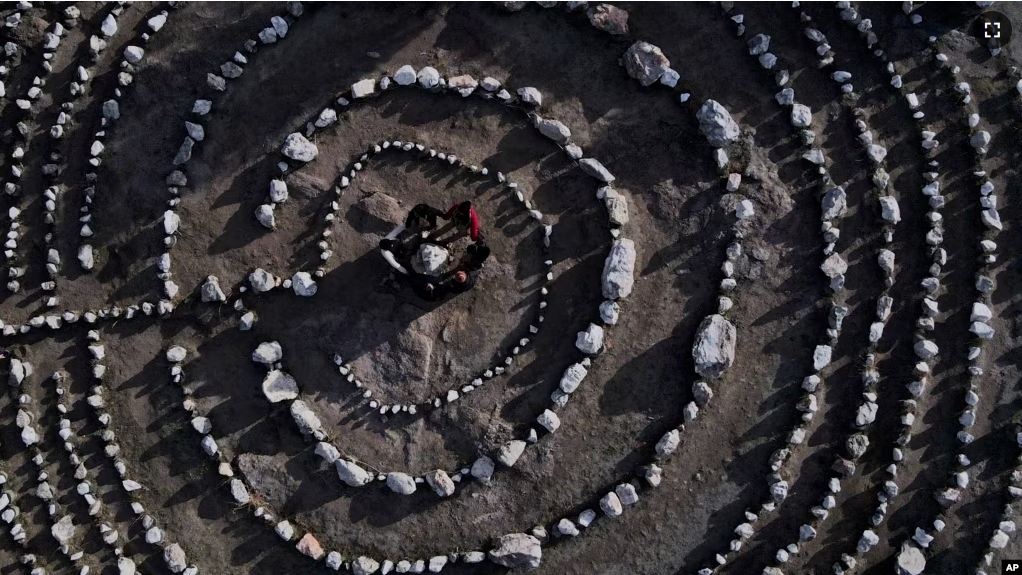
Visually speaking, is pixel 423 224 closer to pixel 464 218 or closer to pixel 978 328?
pixel 464 218

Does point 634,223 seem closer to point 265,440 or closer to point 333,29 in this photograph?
point 333,29

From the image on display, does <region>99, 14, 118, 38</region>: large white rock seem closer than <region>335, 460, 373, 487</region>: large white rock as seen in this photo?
No

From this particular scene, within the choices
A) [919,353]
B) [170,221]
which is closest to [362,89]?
[170,221]

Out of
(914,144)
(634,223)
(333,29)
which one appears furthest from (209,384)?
(914,144)

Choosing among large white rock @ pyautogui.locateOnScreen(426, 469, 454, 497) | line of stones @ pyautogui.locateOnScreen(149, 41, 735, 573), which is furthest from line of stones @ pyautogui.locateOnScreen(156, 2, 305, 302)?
large white rock @ pyautogui.locateOnScreen(426, 469, 454, 497)

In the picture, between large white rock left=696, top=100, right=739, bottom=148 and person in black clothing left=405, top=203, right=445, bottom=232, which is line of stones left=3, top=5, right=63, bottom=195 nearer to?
→ person in black clothing left=405, top=203, right=445, bottom=232

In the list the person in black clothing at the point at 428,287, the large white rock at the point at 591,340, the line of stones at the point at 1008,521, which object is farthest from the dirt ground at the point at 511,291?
the person in black clothing at the point at 428,287

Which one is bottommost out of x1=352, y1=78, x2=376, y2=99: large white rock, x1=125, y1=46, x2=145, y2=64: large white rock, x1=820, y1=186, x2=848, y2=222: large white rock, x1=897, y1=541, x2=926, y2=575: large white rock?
x1=897, y1=541, x2=926, y2=575: large white rock
